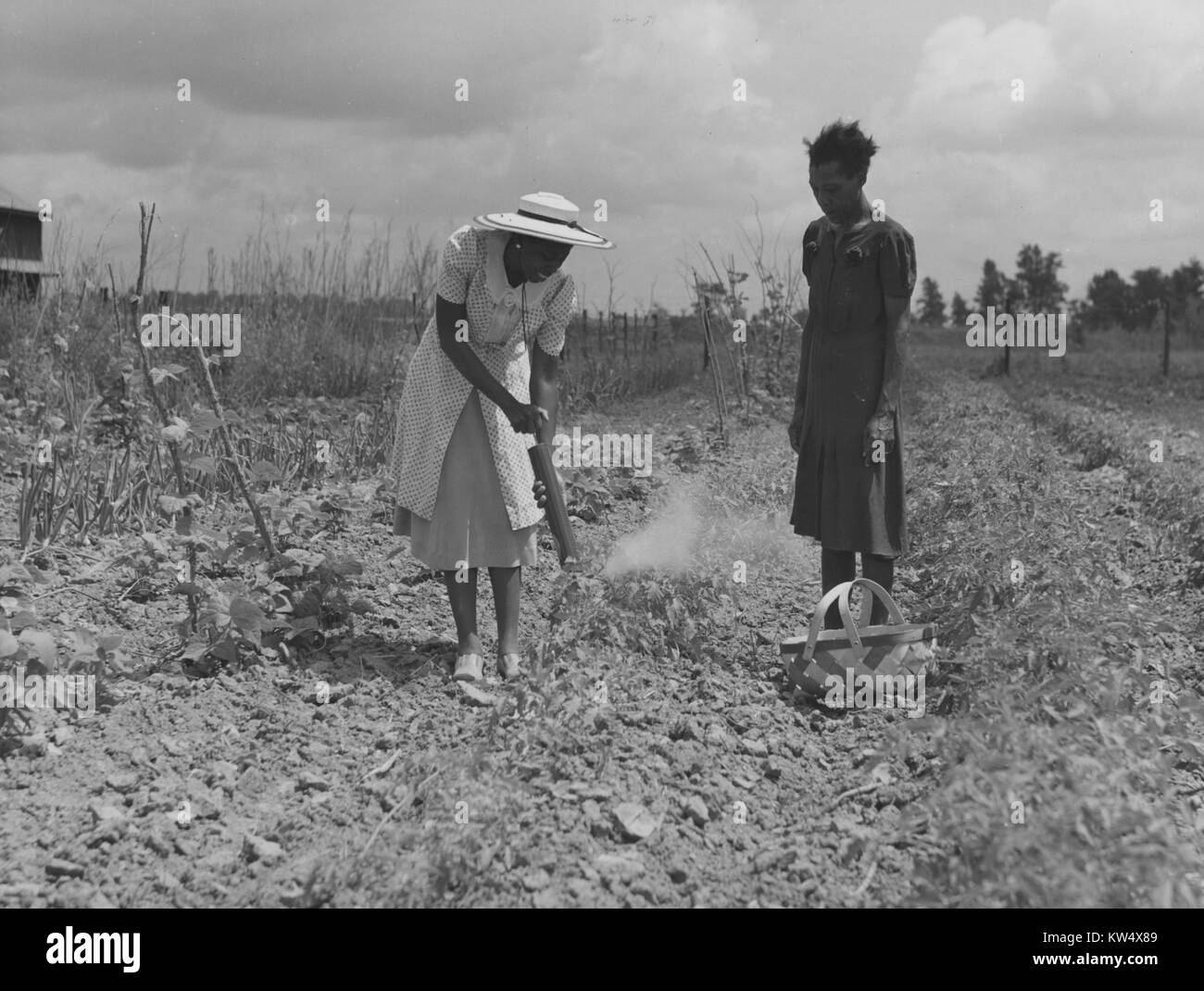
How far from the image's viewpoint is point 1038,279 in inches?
2018

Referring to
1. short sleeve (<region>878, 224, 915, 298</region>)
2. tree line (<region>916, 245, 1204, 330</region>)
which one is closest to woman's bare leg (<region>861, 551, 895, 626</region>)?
short sleeve (<region>878, 224, 915, 298</region>)

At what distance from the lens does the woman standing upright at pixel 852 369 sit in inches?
129

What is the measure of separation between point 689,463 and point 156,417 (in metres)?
3.03

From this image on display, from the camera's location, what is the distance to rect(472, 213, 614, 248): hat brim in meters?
3.02

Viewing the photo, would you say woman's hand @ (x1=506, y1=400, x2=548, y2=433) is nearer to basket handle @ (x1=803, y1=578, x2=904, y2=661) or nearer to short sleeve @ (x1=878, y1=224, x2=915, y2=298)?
basket handle @ (x1=803, y1=578, x2=904, y2=661)

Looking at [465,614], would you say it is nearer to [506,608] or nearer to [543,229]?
[506,608]

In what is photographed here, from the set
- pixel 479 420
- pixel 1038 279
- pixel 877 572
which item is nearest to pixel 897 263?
pixel 877 572

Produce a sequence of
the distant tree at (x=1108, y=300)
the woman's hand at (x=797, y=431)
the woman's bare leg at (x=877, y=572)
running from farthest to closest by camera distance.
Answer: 1. the distant tree at (x=1108, y=300)
2. the woman's hand at (x=797, y=431)
3. the woman's bare leg at (x=877, y=572)

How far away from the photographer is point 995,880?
1.94 metres

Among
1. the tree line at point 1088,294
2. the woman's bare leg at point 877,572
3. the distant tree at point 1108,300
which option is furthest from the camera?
the distant tree at point 1108,300

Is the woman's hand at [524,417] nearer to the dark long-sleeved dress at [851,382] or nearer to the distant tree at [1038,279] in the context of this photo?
the dark long-sleeved dress at [851,382]

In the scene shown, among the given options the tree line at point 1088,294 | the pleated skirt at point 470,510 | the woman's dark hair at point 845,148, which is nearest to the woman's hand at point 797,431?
the woman's dark hair at point 845,148

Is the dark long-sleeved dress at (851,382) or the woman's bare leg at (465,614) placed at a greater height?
the dark long-sleeved dress at (851,382)
